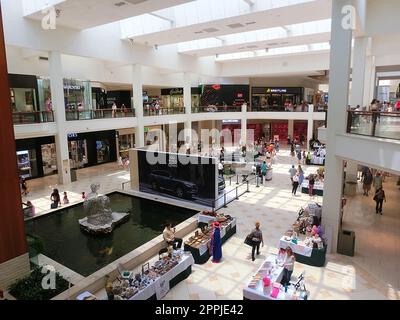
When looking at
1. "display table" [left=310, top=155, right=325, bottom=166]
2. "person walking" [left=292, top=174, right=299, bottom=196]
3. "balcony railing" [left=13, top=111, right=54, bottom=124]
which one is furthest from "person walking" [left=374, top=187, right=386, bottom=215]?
"balcony railing" [left=13, top=111, right=54, bottom=124]

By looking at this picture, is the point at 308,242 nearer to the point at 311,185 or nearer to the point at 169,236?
the point at 169,236

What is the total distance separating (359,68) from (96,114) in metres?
15.7

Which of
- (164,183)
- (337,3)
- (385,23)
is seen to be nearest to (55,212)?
(164,183)

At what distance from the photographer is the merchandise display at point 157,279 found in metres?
7.18

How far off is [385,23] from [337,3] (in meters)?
5.46

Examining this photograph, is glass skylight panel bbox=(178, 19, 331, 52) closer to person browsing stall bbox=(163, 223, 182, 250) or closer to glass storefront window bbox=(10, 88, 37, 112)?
glass storefront window bbox=(10, 88, 37, 112)

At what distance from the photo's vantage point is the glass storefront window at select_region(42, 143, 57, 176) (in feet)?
69.7

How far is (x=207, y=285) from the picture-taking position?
26.9 feet

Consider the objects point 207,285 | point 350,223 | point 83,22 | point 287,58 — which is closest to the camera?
point 207,285

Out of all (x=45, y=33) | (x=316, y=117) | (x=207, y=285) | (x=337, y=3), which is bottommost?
(x=207, y=285)

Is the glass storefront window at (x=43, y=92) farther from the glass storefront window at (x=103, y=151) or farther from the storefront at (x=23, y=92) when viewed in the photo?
the glass storefront window at (x=103, y=151)

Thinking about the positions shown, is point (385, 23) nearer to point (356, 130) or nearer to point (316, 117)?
point (356, 130)

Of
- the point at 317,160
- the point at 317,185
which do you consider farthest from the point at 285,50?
the point at 317,185

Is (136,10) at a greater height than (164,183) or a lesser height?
greater
